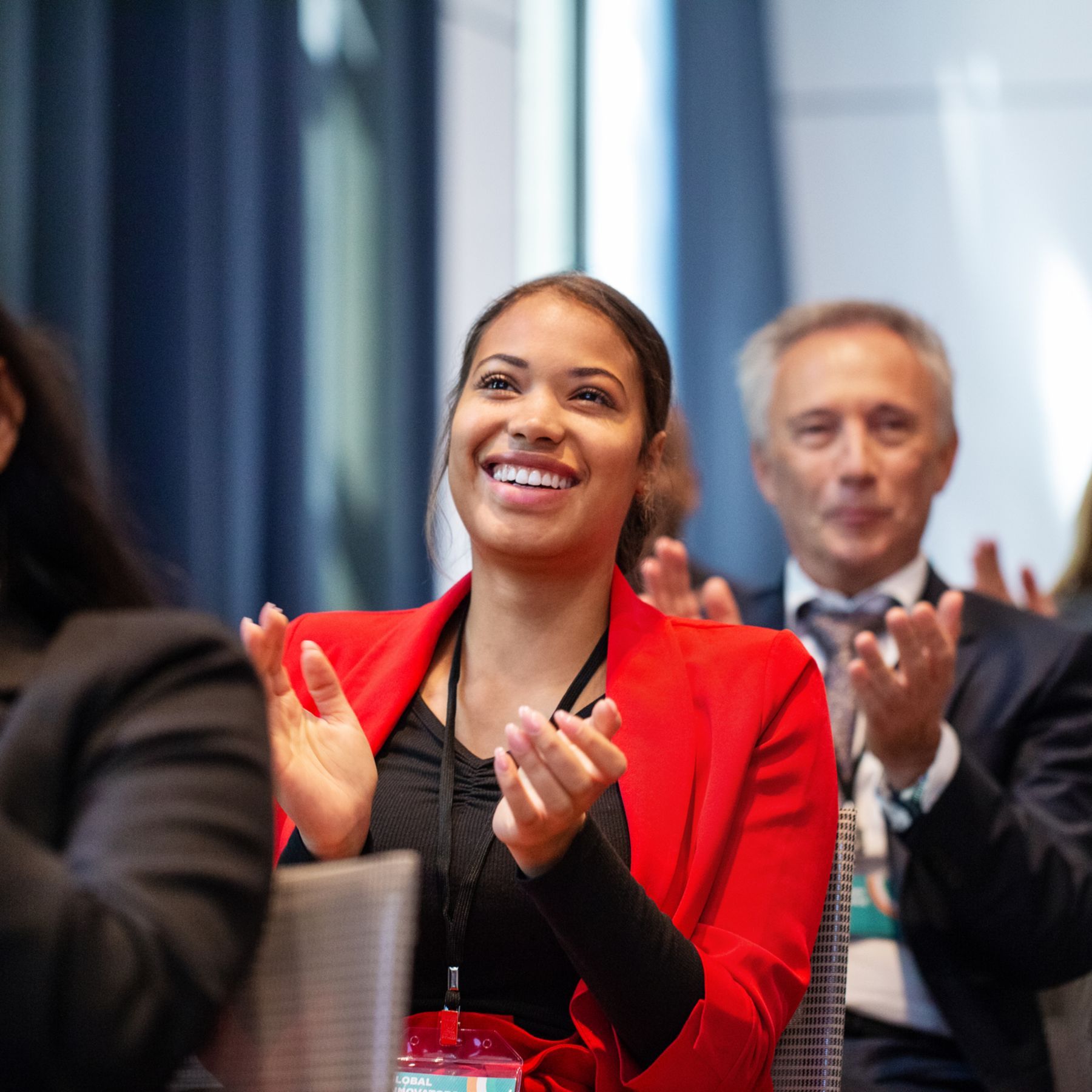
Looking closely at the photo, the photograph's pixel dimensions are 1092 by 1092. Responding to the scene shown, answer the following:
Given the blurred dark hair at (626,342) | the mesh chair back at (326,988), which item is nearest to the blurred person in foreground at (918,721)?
the blurred dark hair at (626,342)

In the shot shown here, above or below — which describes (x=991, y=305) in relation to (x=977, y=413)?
above

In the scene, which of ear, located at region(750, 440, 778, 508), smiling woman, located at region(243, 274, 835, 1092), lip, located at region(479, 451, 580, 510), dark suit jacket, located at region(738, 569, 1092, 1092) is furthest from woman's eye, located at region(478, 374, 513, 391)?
ear, located at region(750, 440, 778, 508)

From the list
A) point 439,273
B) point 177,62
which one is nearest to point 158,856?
point 177,62

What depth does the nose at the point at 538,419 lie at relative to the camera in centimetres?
167

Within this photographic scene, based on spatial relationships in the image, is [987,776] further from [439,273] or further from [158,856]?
[439,273]

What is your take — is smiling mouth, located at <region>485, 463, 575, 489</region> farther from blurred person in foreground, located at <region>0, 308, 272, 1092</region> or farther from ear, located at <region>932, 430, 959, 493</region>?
ear, located at <region>932, 430, 959, 493</region>

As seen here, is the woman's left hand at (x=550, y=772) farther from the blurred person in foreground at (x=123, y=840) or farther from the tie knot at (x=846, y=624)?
the tie knot at (x=846, y=624)

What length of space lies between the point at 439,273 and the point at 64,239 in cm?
121

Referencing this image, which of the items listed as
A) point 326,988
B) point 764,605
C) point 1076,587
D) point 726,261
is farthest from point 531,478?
point 726,261

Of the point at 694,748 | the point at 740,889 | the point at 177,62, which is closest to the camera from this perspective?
the point at 740,889

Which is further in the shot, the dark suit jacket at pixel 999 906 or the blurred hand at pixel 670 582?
the blurred hand at pixel 670 582

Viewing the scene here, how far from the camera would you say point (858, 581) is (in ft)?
7.94

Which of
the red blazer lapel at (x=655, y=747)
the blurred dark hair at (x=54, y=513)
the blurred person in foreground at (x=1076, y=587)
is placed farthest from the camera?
the blurred person in foreground at (x=1076, y=587)

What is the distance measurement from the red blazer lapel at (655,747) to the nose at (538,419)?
243 mm
